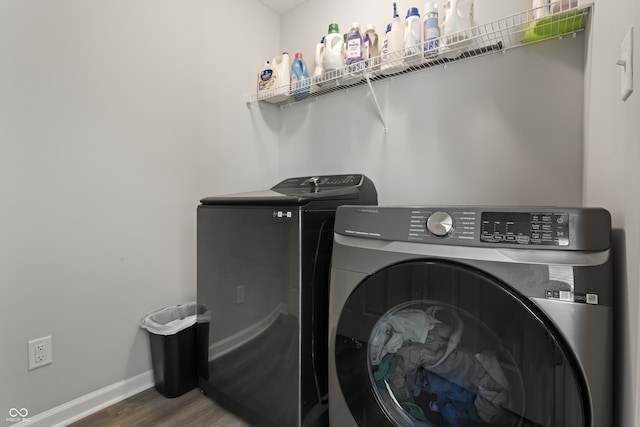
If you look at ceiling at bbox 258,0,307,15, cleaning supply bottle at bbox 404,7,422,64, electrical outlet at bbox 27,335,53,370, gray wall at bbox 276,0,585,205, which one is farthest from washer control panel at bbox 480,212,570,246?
ceiling at bbox 258,0,307,15

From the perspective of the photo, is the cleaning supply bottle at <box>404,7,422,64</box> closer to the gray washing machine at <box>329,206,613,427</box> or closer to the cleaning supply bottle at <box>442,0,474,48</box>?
the cleaning supply bottle at <box>442,0,474,48</box>

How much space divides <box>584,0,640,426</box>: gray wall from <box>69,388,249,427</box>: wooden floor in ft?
4.49

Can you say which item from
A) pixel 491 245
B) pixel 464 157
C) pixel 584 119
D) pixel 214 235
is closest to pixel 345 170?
pixel 464 157

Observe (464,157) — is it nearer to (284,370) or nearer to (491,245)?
(491,245)

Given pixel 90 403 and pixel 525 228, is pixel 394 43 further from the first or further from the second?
pixel 90 403

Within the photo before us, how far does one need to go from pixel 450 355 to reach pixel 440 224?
36cm

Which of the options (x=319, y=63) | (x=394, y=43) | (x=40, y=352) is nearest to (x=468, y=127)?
(x=394, y=43)

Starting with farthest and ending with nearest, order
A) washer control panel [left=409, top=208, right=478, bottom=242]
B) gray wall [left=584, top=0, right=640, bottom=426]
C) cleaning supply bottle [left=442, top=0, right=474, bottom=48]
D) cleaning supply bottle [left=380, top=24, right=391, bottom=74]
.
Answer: cleaning supply bottle [left=380, top=24, right=391, bottom=74] → cleaning supply bottle [left=442, top=0, right=474, bottom=48] → washer control panel [left=409, top=208, right=478, bottom=242] → gray wall [left=584, top=0, right=640, bottom=426]

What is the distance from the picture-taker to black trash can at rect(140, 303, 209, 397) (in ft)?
5.08

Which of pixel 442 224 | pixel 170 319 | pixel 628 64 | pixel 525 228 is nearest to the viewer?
pixel 628 64

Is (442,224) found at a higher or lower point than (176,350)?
higher

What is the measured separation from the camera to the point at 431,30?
145cm

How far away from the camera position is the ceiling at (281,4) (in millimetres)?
2236

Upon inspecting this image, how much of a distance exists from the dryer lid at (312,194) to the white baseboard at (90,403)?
3.28ft
